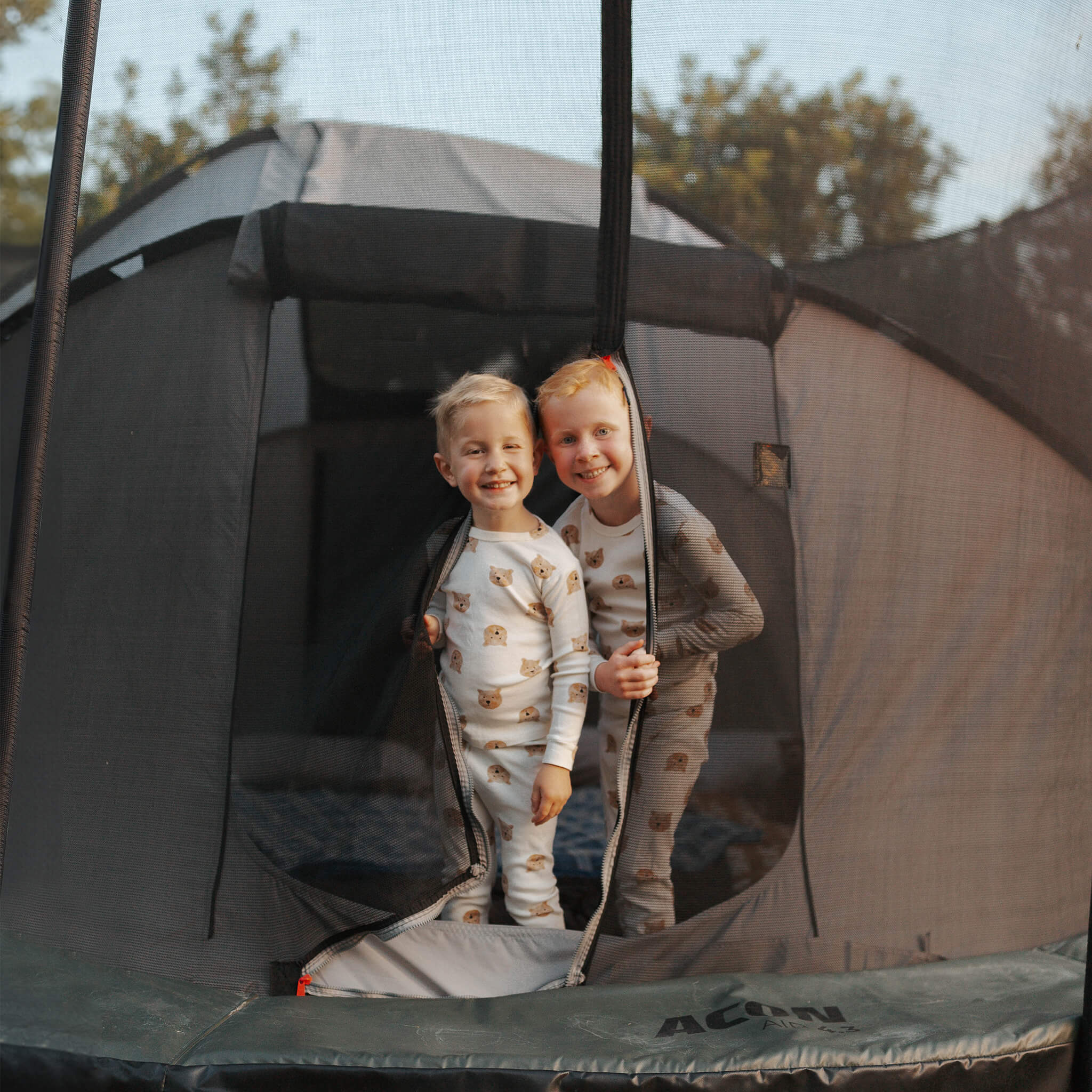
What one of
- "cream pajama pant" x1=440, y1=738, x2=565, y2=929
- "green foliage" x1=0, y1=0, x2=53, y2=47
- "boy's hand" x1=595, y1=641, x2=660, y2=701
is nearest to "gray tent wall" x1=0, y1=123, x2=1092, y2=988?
"cream pajama pant" x1=440, y1=738, x2=565, y2=929

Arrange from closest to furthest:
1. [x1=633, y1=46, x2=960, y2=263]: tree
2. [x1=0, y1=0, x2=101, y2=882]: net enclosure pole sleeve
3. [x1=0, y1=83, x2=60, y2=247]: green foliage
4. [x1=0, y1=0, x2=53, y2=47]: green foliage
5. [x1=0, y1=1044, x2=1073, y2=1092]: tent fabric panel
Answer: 1. [x1=0, y1=1044, x2=1073, y2=1092]: tent fabric panel
2. [x1=0, y1=0, x2=101, y2=882]: net enclosure pole sleeve
3. [x1=633, y1=46, x2=960, y2=263]: tree
4. [x1=0, y1=0, x2=53, y2=47]: green foliage
5. [x1=0, y1=83, x2=60, y2=247]: green foliage

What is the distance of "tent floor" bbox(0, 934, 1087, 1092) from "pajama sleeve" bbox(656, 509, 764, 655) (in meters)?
0.44

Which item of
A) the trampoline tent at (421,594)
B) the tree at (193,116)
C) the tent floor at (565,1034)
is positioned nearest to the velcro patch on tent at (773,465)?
the trampoline tent at (421,594)

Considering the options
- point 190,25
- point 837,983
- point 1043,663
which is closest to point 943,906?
point 837,983

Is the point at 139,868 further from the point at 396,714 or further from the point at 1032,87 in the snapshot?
the point at 1032,87

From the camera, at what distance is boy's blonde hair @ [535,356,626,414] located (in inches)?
50.3

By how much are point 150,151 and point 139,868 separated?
969 mm

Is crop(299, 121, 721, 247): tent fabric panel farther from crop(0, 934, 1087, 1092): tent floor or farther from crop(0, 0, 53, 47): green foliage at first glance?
crop(0, 934, 1087, 1092): tent floor

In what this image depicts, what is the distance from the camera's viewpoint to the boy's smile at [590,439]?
1.28 meters

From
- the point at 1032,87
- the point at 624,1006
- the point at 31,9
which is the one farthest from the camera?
the point at 31,9

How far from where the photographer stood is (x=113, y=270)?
4.38ft

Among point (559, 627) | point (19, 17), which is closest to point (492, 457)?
point (559, 627)

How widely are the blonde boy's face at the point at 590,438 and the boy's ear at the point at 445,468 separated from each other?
0.45 feet

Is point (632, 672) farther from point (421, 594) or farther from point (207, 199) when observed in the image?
point (207, 199)
